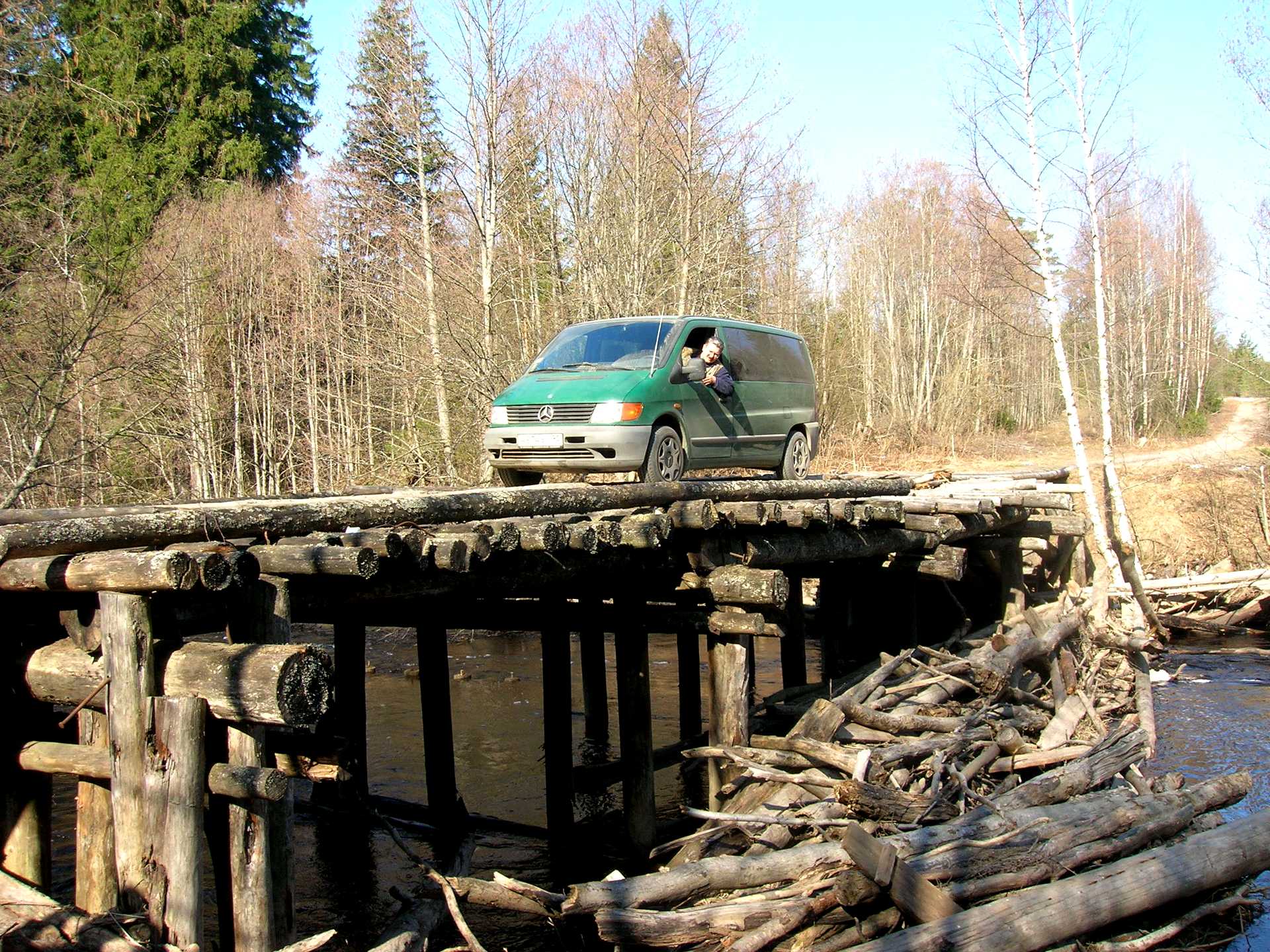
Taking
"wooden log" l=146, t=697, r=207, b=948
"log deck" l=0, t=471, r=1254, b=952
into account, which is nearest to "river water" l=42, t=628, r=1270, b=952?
"log deck" l=0, t=471, r=1254, b=952

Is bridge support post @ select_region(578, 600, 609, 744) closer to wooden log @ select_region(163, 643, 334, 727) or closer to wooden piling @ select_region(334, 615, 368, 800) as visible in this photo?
wooden piling @ select_region(334, 615, 368, 800)

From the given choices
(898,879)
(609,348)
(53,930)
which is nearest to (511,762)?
(609,348)

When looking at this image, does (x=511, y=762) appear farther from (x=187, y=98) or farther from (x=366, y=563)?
(x=187, y=98)

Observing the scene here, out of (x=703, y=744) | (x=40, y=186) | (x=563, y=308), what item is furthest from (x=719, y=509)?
(x=563, y=308)

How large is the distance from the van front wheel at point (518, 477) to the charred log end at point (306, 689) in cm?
524

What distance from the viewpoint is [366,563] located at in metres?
5.19

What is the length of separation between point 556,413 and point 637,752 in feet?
9.32

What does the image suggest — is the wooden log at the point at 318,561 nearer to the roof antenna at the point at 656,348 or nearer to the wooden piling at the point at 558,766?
the wooden piling at the point at 558,766

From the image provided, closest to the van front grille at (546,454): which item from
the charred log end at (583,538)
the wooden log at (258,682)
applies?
the charred log end at (583,538)

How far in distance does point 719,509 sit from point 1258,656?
13.7 meters

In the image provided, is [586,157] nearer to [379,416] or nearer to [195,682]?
[379,416]

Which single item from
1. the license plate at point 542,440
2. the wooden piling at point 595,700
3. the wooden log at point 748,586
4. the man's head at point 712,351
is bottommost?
the wooden piling at point 595,700

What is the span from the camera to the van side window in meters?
11.4

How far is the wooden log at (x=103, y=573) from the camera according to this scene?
4574 mm
